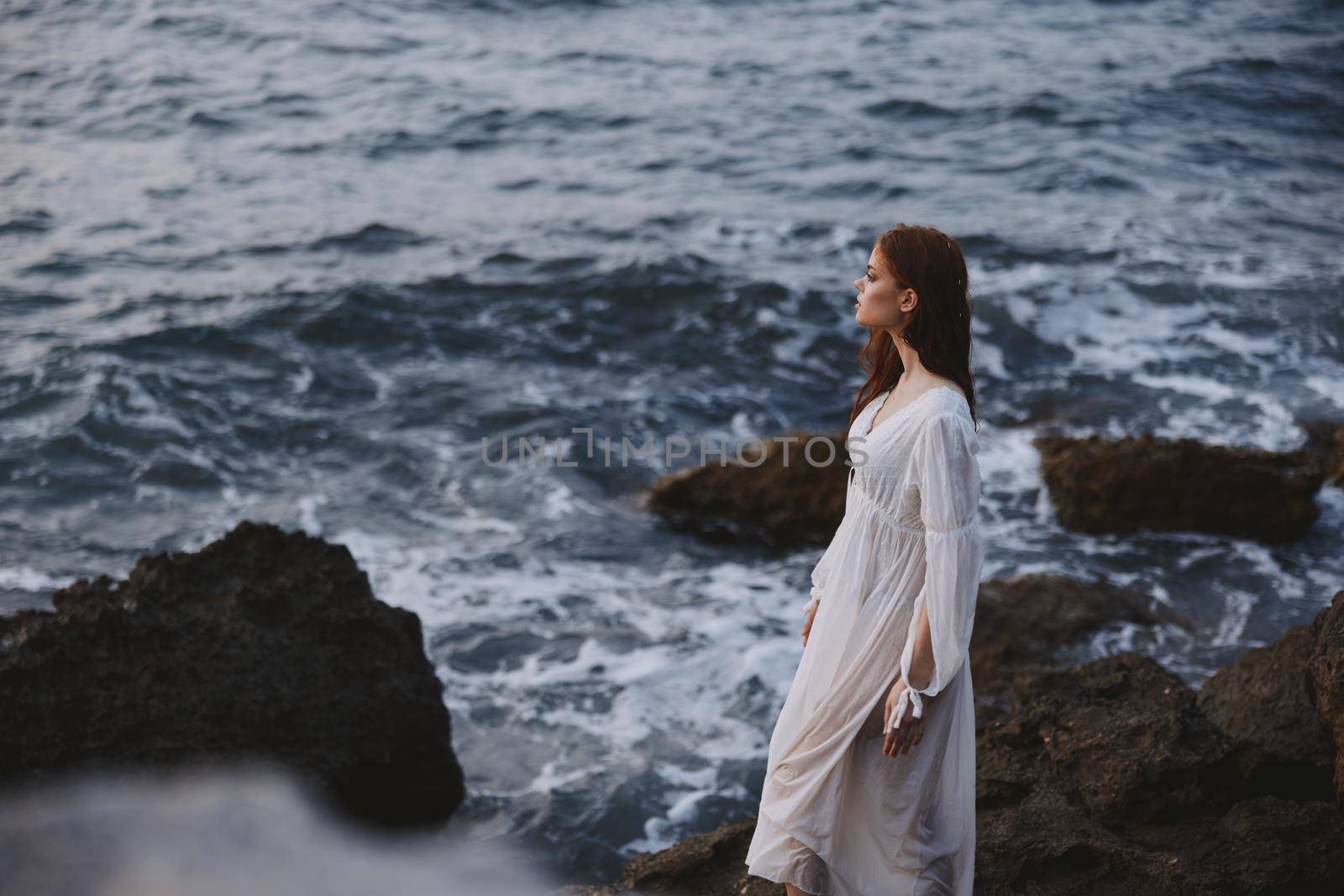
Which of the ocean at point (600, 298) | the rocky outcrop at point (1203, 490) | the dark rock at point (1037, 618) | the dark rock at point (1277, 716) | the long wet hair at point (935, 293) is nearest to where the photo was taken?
the long wet hair at point (935, 293)

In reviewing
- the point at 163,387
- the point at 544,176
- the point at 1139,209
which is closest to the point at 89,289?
the point at 163,387

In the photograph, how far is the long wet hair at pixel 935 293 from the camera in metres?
3.08

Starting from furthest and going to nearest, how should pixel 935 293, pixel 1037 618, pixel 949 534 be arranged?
pixel 1037 618, pixel 935 293, pixel 949 534

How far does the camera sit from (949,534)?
298 cm

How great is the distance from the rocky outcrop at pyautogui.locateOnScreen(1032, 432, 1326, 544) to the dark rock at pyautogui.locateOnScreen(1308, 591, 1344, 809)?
4189 millimetres

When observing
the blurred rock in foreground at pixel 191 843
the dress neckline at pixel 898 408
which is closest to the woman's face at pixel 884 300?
the dress neckline at pixel 898 408

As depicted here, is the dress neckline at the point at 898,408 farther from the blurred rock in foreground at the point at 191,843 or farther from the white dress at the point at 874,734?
the blurred rock in foreground at the point at 191,843

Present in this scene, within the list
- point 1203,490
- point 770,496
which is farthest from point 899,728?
point 1203,490

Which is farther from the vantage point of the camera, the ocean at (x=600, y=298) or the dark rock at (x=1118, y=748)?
the ocean at (x=600, y=298)

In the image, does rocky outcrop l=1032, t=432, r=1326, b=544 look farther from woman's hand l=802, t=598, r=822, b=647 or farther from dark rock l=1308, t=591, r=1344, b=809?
woman's hand l=802, t=598, r=822, b=647

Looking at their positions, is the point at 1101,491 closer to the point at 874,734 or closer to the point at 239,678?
the point at 874,734

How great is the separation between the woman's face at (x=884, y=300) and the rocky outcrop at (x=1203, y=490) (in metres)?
5.30

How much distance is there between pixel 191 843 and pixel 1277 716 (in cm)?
399

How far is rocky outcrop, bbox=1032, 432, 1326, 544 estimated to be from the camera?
25.7 feet
